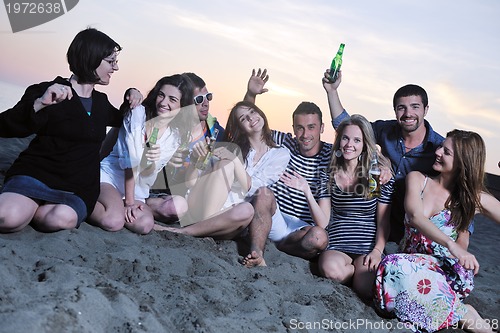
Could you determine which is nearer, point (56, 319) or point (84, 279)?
point (56, 319)

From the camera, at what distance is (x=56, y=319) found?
2248 mm

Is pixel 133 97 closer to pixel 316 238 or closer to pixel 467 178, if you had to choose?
pixel 316 238

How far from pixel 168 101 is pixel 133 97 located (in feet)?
0.93

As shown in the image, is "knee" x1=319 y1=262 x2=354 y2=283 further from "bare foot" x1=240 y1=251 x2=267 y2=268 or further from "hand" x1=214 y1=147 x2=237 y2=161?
"hand" x1=214 y1=147 x2=237 y2=161

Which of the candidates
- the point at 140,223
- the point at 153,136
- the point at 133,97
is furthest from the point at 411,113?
the point at 140,223

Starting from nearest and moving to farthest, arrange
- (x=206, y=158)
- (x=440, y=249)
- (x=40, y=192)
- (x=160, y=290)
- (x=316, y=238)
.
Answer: (x=160, y=290) < (x=40, y=192) < (x=440, y=249) < (x=316, y=238) < (x=206, y=158)

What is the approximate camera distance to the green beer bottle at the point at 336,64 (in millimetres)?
5109

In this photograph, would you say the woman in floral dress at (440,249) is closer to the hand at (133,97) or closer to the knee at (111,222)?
the knee at (111,222)

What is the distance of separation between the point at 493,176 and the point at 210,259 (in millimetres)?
8472

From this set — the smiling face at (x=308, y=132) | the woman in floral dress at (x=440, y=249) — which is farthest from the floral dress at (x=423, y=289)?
the smiling face at (x=308, y=132)

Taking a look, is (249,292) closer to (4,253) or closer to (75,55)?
(4,253)

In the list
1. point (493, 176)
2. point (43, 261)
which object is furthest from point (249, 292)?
point (493, 176)

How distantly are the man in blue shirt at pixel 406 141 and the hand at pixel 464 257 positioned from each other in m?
1.01

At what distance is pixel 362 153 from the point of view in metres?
4.42
